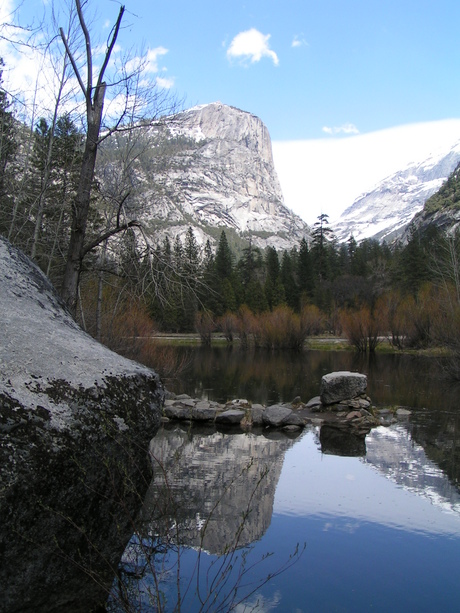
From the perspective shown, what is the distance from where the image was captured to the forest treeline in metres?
9.50

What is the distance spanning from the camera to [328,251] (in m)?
86.8

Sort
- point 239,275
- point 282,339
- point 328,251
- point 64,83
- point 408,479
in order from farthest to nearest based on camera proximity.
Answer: point 328,251 → point 239,275 → point 282,339 → point 64,83 → point 408,479

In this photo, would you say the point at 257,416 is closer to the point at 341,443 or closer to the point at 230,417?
the point at 230,417

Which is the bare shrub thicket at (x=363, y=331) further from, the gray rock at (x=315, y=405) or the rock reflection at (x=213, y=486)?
the rock reflection at (x=213, y=486)

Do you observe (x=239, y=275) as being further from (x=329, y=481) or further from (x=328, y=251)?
(x=329, y=481)

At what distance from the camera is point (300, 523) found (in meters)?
6.68

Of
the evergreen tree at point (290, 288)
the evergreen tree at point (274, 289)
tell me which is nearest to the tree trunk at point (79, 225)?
the evergreen tree at point (274, 289)

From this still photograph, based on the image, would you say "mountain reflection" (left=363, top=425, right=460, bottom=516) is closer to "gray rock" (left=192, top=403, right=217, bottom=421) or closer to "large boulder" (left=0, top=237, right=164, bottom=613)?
"gray rock" (left=192, top=403, right=217, bottom=421)

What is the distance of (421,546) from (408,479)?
2818 millimetres

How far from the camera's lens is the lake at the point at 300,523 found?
475 cm

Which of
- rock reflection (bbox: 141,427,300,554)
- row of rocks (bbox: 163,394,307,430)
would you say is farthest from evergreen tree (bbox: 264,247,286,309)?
rock reflection (bbox: 141,427,300,554)

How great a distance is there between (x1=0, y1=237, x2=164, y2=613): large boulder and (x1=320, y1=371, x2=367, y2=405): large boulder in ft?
39.6

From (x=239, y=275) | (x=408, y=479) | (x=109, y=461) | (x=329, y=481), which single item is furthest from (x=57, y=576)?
(x=239, y=275)

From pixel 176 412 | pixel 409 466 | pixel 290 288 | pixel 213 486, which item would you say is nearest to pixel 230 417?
pixel 176 412
